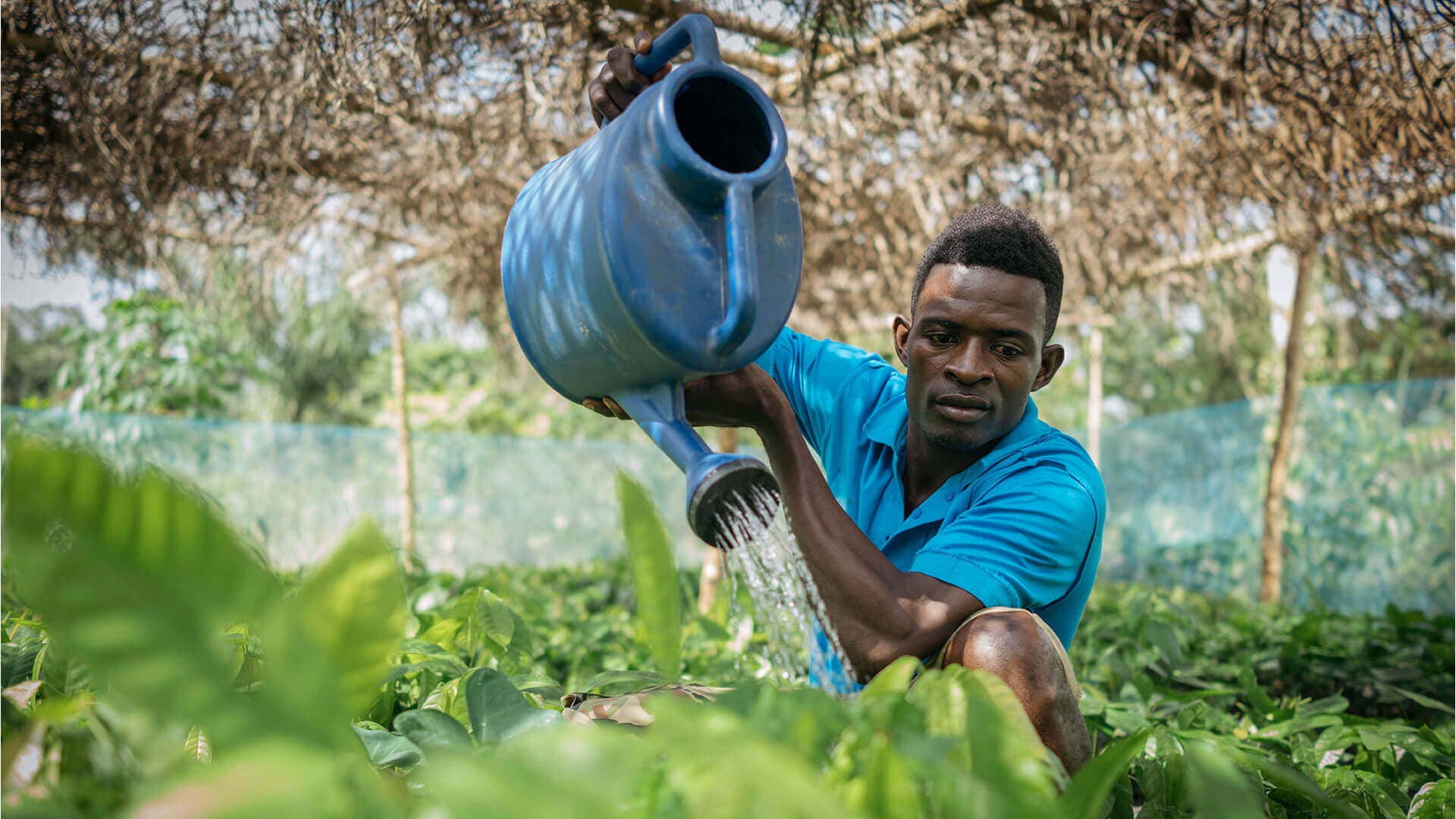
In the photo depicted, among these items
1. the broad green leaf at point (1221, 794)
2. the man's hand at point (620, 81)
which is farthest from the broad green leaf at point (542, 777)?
the man's hand at point (620, 81)

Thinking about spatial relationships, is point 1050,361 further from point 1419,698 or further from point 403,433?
point 403,433

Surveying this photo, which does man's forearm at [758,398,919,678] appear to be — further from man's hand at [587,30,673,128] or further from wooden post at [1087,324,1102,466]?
wooden post at [1087,324,1102,466]

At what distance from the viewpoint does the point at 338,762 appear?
0.63 m

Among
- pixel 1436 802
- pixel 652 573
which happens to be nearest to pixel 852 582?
pixel 652 573

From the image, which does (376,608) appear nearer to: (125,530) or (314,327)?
(125,530)

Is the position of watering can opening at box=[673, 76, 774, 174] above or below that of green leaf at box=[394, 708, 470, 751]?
above

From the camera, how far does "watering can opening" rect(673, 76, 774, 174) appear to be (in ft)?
3.76

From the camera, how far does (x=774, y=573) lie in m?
1.11

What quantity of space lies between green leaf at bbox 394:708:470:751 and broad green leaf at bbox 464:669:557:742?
18 millimetres

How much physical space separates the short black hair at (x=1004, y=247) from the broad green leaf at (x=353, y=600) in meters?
1.05

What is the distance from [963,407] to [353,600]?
103cm

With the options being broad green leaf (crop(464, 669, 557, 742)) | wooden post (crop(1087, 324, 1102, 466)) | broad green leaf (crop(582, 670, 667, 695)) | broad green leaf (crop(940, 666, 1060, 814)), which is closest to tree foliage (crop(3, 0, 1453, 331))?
broad green leaf (crop(582, 670, 667, 695))

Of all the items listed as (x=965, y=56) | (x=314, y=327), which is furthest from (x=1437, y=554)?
(x=314, y=327)

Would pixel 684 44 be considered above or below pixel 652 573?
above
